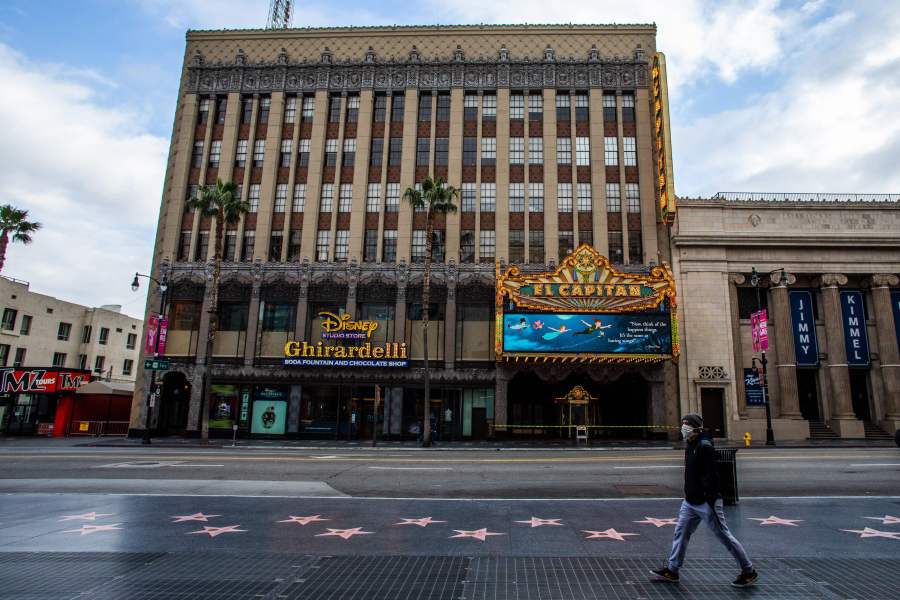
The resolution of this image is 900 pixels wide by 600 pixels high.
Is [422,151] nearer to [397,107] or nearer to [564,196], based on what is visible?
[397,107]

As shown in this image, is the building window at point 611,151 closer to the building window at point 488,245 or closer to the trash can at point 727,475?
the building window at point 488,245

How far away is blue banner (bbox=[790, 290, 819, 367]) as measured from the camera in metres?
39.8

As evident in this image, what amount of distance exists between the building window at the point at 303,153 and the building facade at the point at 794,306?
1182 inches

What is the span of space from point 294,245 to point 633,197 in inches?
1070

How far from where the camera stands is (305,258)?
41.8 metres

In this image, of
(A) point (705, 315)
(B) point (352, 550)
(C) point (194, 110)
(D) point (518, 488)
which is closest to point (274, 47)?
(C) point (194, 110)

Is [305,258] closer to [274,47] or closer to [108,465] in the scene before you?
[274,47]

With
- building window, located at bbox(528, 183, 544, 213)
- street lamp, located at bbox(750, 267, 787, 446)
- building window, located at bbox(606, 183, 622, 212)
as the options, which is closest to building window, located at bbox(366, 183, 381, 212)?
building window, located at bbox(528, 183, 544, 213)

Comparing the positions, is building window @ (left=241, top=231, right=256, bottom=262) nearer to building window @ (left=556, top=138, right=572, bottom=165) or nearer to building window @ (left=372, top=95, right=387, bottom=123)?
building window @ (left=372, top=95, right=387, bottom=123)

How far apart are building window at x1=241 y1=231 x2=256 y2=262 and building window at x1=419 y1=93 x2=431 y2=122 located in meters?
16.8

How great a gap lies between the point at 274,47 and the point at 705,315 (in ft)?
137

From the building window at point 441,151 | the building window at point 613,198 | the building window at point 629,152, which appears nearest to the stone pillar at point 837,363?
the building window at point 613,198

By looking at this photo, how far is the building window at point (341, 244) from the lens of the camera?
4228 cm

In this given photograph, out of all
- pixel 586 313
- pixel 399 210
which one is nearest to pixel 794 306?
pixel 586 313
